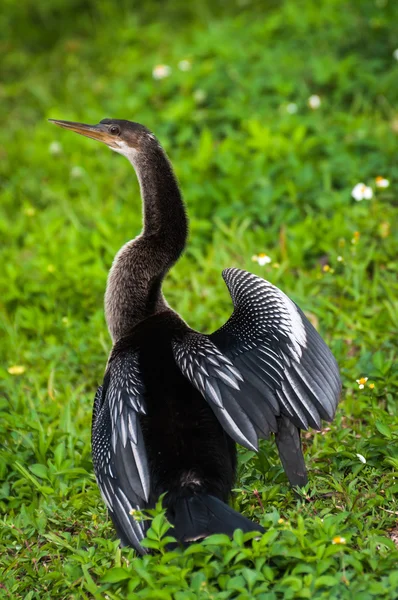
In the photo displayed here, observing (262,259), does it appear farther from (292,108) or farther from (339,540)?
(339,540)

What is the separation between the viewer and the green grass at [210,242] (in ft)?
9.43

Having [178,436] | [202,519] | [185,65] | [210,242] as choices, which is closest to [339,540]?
[202,519]

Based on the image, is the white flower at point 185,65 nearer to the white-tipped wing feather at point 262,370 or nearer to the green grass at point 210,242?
the green grass at point 210,242

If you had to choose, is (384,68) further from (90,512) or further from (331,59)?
(90,512)

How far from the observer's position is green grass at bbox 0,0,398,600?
9.43ft

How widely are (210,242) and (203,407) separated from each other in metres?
2.35

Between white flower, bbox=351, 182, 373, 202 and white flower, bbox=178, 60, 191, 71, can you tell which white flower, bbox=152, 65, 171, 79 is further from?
white flower, bbox=351, 182, 373, 202

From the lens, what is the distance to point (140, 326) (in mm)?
3525

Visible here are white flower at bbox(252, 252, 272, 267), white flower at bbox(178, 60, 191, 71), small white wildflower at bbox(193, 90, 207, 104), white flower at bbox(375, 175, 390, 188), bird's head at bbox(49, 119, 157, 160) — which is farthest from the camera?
white flower at bbox(178, 60, 191, 71)

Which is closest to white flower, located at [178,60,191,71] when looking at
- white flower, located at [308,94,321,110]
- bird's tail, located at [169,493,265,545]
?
white flower, located at [308,94,321,110]

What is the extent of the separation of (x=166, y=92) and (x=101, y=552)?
164 inches

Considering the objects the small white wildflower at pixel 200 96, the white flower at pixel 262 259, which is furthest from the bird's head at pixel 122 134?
the small white wildflower at pixel 200 96

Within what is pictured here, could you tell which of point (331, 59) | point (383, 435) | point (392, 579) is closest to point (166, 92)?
point (331, 59)

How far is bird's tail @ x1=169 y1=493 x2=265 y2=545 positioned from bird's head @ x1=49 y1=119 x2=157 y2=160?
1.62 meters
